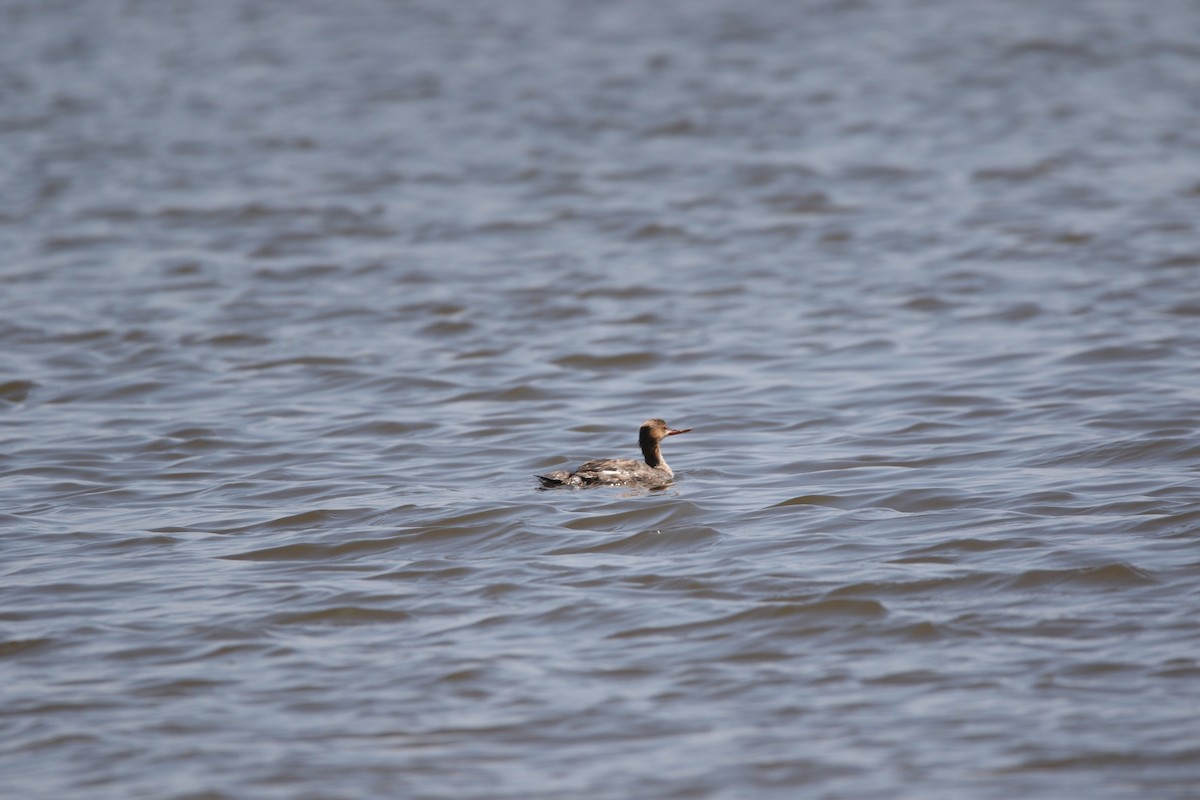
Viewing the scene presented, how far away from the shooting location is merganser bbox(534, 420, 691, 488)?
8.38 metres

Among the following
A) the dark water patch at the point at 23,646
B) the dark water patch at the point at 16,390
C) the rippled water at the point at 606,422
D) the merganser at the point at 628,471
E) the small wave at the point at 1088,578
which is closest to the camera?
the rippled water at the point at 606,422

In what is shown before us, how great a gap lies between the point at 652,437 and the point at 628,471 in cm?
43

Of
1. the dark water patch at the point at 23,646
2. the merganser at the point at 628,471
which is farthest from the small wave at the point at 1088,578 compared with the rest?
the dark water patch at the point at 23,646

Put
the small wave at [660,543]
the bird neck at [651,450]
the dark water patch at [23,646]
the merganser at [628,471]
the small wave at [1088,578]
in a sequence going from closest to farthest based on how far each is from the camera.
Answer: the dark water patch at [23,646] → the small wave at [1088,578] → the small wave at [660,543] → the merganser at [628,471] → the bird neck at [651,450]

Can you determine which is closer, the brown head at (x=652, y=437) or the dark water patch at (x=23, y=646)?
the dark water patch at (x=23, y=646)

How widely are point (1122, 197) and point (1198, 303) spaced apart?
3890 mm

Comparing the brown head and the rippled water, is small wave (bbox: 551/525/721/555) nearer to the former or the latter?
the rippled water

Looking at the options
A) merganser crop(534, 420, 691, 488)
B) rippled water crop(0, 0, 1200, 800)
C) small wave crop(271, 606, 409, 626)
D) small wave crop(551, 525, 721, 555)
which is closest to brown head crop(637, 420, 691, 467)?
merganser crop(534, 420, 691, 488)

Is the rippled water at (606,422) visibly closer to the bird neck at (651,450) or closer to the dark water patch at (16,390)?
the dark water patch at (16,390)

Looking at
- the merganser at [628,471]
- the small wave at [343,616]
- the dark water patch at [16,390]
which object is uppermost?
the dark water patch at [16,390]

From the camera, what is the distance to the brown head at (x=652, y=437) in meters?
8.87

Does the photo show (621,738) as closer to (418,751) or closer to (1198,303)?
(418,751)

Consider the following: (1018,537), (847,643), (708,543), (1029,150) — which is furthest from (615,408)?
(1029,150)

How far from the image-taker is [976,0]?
1032 inches
